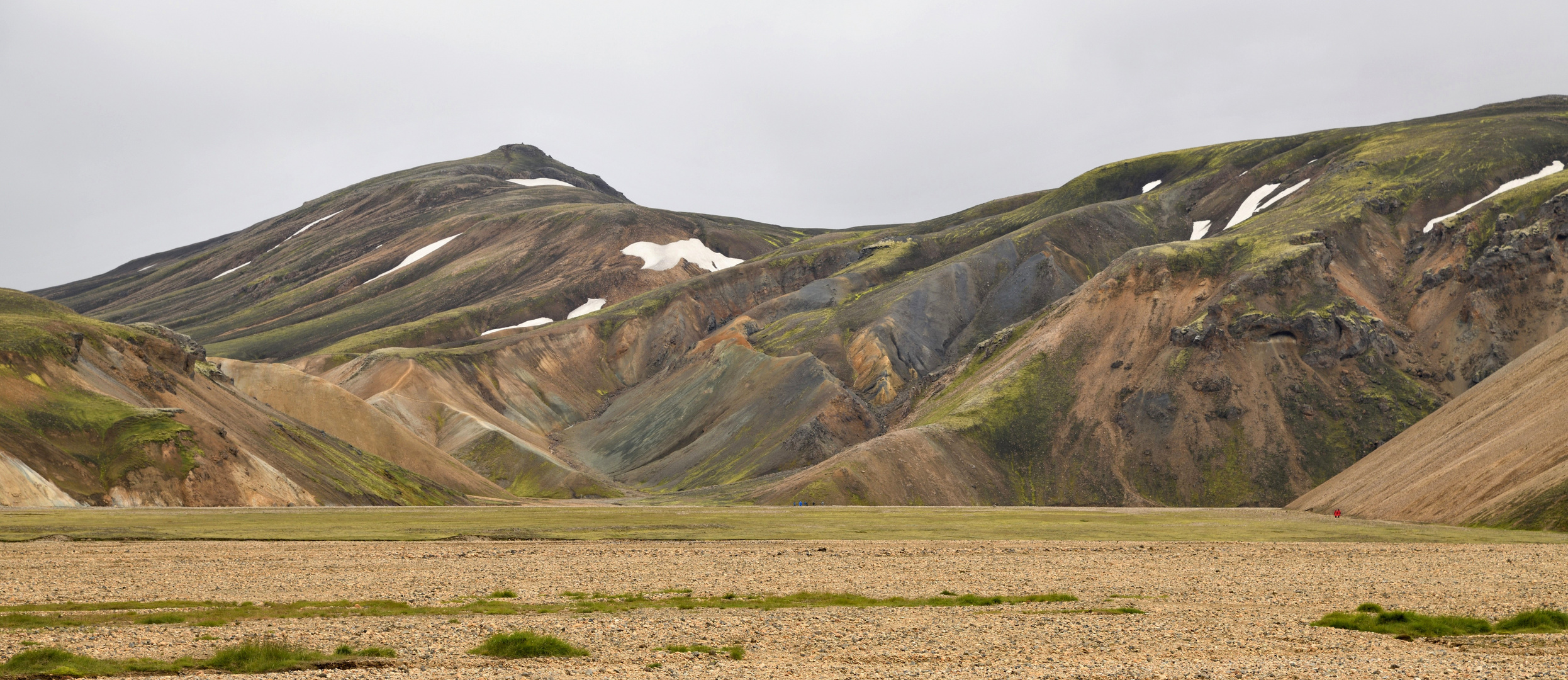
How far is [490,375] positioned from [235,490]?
70512 millimetres

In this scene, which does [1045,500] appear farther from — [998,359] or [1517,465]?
[1517,465]

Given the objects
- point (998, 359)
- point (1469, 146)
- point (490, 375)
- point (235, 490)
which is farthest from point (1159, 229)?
point (235, 490)

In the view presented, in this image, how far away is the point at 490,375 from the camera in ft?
460

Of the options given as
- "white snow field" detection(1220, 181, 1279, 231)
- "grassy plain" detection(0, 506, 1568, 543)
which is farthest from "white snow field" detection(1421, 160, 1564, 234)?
"grassy plain" detection(0, 506, 1568, 543)

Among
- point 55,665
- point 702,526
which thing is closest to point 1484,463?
point 702,526

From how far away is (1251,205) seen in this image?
14738 centimetres

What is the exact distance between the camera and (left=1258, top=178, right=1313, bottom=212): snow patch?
5531 inches

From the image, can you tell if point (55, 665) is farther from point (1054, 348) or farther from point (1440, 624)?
point (1054, 348)

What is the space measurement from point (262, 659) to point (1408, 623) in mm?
24928

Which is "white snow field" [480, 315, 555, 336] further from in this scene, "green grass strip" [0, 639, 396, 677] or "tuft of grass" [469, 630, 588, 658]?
"green grass strip" [0, 639, 396, 677]

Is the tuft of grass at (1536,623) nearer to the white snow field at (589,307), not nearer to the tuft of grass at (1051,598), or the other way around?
the tuft of grass at (1051,598)

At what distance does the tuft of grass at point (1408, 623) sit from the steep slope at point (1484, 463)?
3410 cm

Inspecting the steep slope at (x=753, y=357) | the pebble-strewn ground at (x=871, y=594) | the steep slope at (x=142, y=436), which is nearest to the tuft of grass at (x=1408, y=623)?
the pebble-strewn ground at (x=871, y=594)

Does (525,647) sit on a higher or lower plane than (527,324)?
lower
